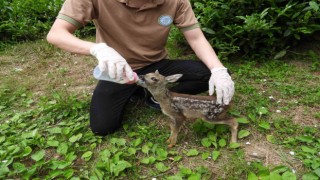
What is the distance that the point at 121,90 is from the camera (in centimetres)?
421

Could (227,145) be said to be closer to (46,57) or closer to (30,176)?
(30,176)

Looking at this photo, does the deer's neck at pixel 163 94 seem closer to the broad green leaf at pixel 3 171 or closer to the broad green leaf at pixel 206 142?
the broad green leaf at pixel 206 142

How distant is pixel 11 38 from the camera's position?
23.8 feet

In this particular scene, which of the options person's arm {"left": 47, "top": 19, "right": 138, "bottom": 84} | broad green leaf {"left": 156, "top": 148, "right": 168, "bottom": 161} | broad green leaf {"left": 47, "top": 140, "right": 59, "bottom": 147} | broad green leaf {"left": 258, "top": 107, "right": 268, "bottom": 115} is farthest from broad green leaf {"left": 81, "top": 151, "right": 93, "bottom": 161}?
broad green leaf {"left": 258, "top": 107, "right": 268, "bottom": 115}

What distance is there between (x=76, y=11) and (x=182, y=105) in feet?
4.91

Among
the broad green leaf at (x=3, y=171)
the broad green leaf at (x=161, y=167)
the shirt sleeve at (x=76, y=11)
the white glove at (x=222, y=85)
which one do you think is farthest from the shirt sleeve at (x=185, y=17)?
the broad green leaf at (x=3, y=171)

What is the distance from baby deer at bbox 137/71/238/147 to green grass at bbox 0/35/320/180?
9.0 inches

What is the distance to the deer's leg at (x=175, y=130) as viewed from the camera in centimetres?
369

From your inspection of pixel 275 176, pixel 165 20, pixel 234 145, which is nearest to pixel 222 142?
pixel 234 145

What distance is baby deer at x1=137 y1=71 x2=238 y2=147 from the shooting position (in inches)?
→ 140

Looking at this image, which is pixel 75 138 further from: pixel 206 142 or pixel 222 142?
pixel 222 142

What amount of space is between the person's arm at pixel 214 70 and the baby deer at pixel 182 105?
105mm

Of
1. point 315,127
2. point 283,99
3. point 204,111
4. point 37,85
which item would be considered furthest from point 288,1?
point 37,85

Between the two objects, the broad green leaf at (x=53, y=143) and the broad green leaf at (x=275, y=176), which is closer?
the broad green leaf at (x=275, y=176)
